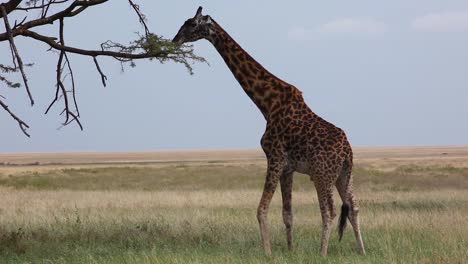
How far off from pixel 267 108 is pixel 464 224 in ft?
17.4

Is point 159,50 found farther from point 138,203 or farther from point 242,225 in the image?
point 138,203

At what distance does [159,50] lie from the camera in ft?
41.6

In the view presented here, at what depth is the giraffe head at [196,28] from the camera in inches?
436

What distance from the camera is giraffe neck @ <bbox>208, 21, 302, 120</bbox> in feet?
34.5

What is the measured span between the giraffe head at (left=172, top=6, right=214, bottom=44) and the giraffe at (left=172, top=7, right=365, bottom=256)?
0.01m

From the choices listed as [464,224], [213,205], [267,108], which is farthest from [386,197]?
[267,108]

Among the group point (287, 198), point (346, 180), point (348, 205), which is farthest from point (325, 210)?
point (287, 198)

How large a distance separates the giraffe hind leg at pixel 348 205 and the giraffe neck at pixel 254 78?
1.22 meters

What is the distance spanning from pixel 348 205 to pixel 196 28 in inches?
134

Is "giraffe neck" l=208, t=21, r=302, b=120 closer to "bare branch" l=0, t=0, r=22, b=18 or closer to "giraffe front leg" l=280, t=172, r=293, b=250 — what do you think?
"giraffe front leg" l=280, t=172, r=293, b=250

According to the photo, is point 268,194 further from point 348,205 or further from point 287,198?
point 348,205

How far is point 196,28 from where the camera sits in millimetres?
11086

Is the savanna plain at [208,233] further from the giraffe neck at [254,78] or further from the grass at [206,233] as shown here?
the giraffe neck at [254,78]

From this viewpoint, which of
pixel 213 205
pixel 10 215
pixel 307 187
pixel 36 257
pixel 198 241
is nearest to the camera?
pixel 36 257
